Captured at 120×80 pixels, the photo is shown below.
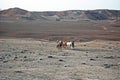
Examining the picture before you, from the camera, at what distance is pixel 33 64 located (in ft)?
62.2

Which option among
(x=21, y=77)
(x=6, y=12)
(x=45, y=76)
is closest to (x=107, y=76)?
(x=45, y=76)

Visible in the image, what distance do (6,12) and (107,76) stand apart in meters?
164

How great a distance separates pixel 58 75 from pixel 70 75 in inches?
25.1

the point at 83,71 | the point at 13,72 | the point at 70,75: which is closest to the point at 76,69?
the point at 83,71

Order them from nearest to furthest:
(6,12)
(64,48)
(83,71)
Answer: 1. (83,71)
2. (64,48)
3. (6,12)

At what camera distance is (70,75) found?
50.8 ft

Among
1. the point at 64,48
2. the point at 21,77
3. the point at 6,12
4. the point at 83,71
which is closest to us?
the point at 21,77

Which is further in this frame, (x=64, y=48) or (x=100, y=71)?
(x=64, y=48)

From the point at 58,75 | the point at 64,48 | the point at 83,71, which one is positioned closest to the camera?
the point at 58,75

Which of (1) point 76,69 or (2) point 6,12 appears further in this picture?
(2) point 6,12

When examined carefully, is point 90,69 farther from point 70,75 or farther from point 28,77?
point 28,77

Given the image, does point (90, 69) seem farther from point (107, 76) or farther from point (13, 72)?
point (13, 72)

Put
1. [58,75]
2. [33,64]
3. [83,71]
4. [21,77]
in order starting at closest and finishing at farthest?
[21,77]
[58,75]
[83,71]
[33,64]

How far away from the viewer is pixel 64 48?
105 feet
